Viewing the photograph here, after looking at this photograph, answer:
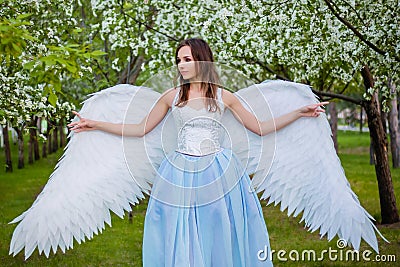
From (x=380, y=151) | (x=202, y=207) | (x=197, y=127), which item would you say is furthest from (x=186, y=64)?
(x=380, y=151)

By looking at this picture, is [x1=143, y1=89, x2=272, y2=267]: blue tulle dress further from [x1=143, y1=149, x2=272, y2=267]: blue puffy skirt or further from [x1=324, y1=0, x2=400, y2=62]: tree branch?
[x1=324, y1=0, x2=400, y2=62]: tree branch

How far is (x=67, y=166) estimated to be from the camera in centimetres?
487

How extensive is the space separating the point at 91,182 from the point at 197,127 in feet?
3.15

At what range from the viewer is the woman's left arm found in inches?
185

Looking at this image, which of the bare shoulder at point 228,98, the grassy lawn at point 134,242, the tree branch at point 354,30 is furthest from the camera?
the grassy lawn at point 134,242

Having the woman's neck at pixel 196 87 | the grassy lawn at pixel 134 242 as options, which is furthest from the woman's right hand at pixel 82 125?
the grassy lawn at pixel 134 242

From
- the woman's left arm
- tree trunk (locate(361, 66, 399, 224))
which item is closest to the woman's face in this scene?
the woman's left arm

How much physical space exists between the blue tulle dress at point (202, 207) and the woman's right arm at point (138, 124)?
0.16 metres

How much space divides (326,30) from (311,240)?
2897mm

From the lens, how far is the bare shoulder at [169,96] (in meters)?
4.64

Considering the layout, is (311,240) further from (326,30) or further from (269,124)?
(269,124)

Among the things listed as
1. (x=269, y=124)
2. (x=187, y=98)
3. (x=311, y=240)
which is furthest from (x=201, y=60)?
(x=311, y=240)

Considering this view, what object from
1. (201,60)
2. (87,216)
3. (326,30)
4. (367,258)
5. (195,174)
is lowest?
(367,258)

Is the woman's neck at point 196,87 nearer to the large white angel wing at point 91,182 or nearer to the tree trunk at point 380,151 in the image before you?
the large white angel wing at point 91,182
